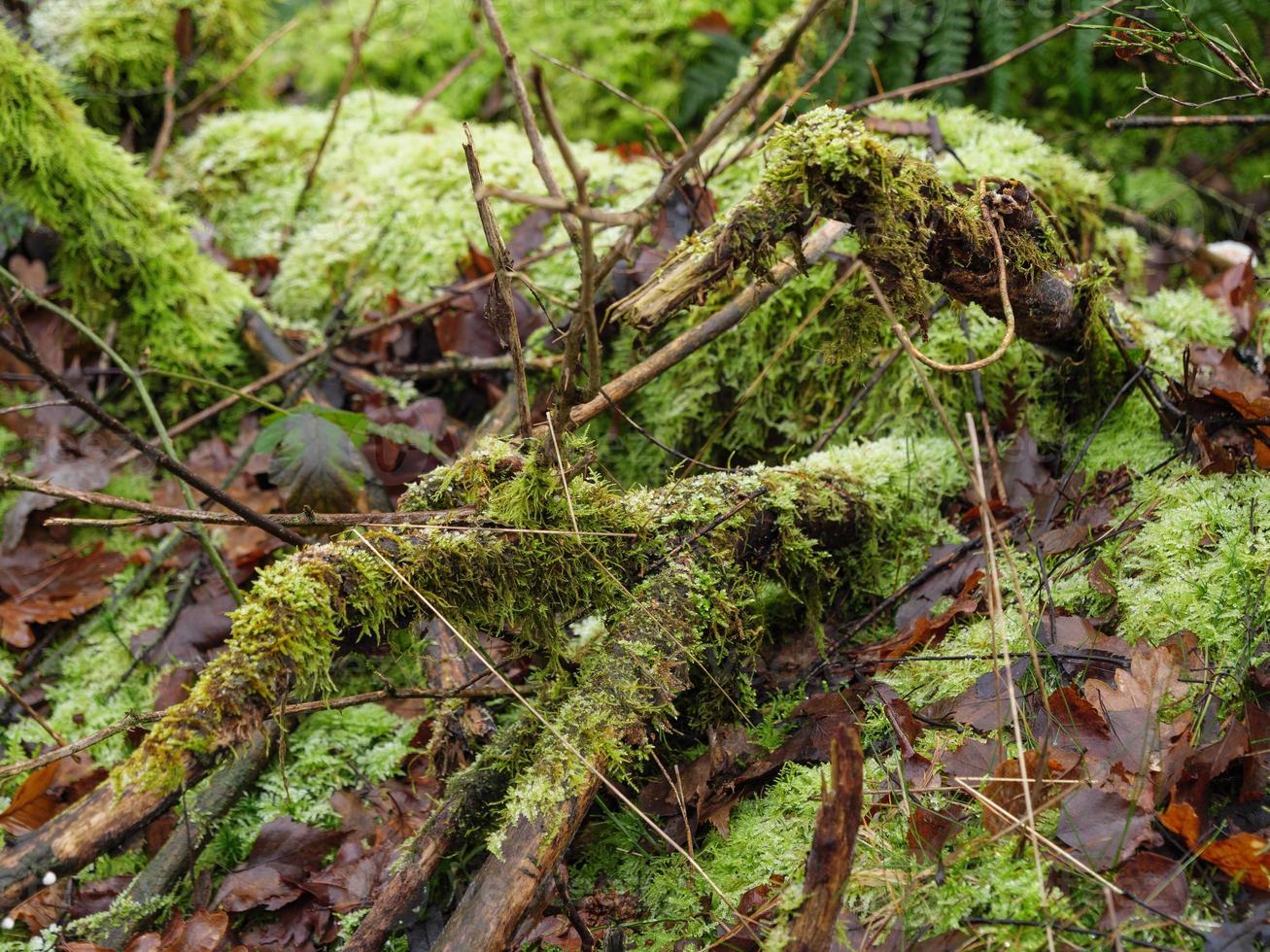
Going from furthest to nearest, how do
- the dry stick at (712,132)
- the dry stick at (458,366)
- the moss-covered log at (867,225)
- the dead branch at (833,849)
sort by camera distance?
1. the dry stick at (458,366)
2. the moss-covered log at (867,225)
3. the dead branch at (833,849)
4. the dry stick at (712,132)

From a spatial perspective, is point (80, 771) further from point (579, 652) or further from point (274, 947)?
point (579, 652)

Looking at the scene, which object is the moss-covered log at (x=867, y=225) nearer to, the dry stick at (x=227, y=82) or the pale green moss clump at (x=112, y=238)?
the pale green moss clump at (x=112, y=238)

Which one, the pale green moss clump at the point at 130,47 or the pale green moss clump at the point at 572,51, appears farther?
the pale green moss clump at the point at 572,51

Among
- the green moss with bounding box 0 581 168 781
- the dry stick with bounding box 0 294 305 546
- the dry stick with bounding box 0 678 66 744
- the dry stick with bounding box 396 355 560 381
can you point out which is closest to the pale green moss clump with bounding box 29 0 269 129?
the dry stick with bounding box 396 355 560 381

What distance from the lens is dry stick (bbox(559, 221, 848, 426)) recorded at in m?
2.44

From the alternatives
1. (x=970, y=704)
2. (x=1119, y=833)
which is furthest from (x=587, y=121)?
(x=1119, y=833)

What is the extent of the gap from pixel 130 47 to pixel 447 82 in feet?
5.62

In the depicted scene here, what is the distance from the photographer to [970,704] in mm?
2070

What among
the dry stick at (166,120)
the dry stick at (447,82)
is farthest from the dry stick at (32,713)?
the dry stick at (447,82)

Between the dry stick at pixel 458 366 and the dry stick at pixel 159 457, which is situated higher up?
the dry stick at pixel 159 457

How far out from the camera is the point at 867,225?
216 centimetres

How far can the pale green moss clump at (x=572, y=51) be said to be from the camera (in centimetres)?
548

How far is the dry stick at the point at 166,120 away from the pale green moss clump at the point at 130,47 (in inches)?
1.5

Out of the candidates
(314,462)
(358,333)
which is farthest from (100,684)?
(358,333)
